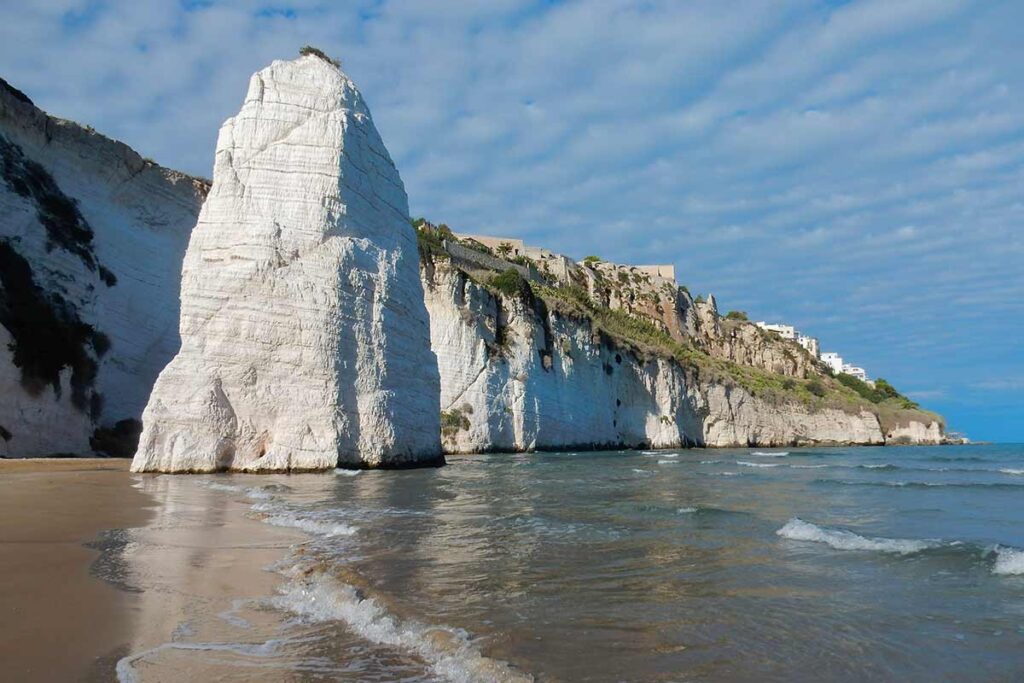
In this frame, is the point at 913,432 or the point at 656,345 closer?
the point at 656,345

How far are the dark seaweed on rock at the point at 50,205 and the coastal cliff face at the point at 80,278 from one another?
46mm

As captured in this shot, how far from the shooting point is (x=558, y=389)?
3941 centimetres

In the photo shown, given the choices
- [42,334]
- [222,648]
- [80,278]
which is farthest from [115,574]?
[80,278]

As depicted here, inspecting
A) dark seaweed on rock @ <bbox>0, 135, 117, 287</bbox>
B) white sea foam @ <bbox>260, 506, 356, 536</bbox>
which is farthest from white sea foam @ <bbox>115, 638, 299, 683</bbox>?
dark seaweed on rock @ <bbox>0, 135, 117, 287</bbox>

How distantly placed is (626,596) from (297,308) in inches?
541

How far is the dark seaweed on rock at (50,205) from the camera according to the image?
23891 mm

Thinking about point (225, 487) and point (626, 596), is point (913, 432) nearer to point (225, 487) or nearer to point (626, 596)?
point (225, 487)

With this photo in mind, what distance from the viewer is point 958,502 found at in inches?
513

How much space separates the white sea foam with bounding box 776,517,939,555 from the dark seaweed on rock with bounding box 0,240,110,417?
67.3 feet

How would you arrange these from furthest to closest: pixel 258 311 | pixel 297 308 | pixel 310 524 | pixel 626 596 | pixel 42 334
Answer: pixel 42 334
pixel 297 308
pixel 258 311
pixel 310 524
pixel 626 596

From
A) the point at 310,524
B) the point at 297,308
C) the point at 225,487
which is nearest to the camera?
the point at 310,524

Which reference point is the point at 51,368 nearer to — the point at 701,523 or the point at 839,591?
the point at 701,523

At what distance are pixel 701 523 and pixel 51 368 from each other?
1988cm

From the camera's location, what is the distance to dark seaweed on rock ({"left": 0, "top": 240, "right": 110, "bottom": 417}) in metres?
20.6
